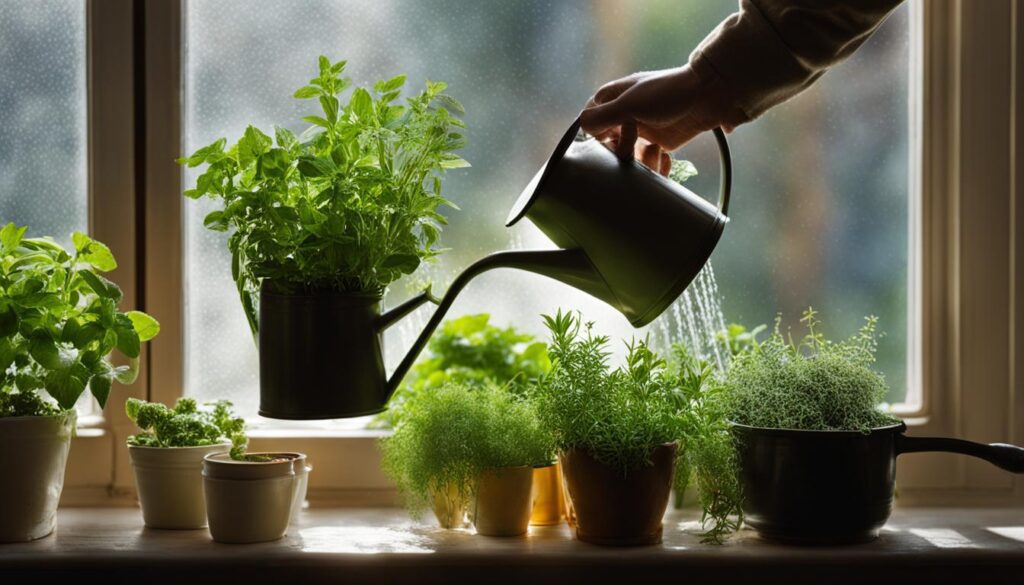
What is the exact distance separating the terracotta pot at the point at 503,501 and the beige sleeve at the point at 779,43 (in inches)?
19.4

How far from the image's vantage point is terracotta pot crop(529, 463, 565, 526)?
1.23 m

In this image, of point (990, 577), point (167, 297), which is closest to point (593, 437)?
point (990, 577)

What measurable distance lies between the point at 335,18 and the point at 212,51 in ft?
0.58

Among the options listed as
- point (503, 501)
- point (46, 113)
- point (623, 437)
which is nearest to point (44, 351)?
point (46, 113)

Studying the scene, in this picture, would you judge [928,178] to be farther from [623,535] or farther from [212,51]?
[212,51]

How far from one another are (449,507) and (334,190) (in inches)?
16.2

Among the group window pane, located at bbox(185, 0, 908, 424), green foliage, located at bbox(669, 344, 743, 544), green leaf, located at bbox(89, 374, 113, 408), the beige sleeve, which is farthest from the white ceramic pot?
the beige sleeve

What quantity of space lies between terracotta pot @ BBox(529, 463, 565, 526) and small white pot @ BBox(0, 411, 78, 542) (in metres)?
0.57

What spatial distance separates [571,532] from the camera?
3.93ft

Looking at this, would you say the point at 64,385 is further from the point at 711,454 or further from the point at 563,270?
the point at 711,454

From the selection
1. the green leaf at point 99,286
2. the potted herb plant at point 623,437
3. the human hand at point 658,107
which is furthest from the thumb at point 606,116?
the green leaf at point 99,286

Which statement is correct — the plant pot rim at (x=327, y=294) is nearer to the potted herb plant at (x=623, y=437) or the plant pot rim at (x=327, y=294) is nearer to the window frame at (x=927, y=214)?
the potted herb plant at (x=623, y=437)

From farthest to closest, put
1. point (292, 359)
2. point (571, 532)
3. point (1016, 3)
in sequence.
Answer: point (1016, 3)
point (571, 532)
point (292, 359)

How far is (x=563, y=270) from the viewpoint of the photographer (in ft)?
3.39
